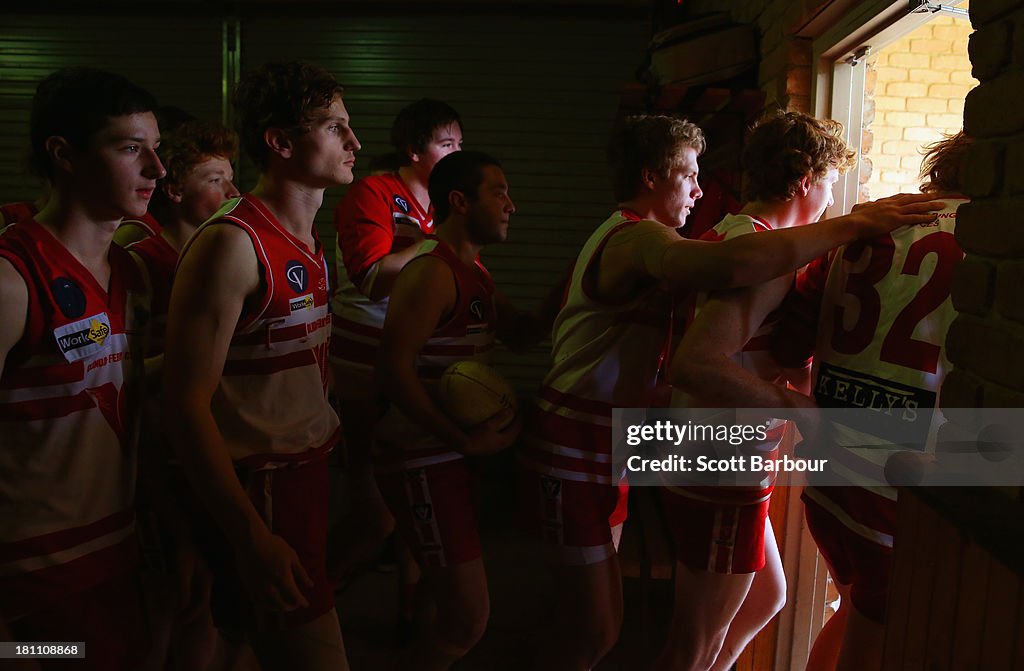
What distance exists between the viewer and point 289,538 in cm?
188

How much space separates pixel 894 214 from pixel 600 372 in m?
0.88

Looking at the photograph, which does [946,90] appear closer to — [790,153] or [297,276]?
[790,153]

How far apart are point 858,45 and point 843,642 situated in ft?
6.65

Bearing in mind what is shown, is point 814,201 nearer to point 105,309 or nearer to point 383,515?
point 105,309

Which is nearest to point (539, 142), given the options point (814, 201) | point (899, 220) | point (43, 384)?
point (814, 201)

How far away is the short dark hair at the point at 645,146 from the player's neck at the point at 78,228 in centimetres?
143

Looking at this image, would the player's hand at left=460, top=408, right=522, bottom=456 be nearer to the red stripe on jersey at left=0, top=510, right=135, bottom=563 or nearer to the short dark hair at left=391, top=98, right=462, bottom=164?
Result: the red stripe on jersey at left=0, top=510, right=135, bottom=563

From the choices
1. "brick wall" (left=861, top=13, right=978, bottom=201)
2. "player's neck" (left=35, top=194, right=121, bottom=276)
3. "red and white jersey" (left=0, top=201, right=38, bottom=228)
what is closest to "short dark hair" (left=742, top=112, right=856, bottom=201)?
"player's neck" (left=35, top=194, right=121, bottom=276)

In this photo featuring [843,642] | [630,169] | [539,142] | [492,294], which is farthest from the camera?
[539,142]

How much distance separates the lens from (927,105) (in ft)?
14.0

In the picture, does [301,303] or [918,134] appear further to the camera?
[918,134]

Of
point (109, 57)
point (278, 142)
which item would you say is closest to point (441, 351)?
point (278, 142)

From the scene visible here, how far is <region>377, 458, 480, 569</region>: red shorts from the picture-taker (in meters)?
2.33

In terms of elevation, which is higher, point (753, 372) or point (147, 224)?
point (147, 224)
